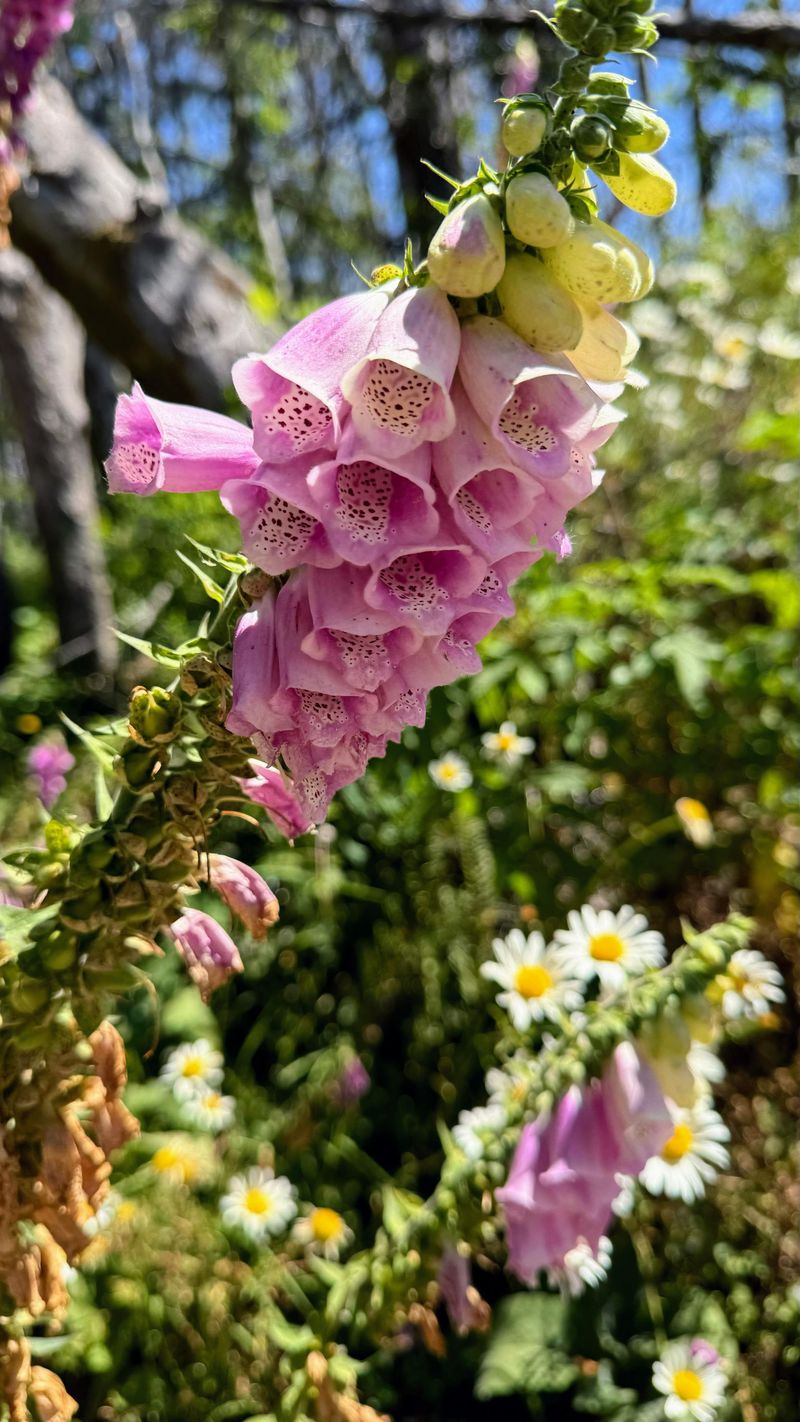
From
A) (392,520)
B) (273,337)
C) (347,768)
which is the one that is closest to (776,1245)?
(347,768)

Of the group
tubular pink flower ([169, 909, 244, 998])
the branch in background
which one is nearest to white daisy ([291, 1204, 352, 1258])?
tubular pink flower ([169, 909, 244, 998])

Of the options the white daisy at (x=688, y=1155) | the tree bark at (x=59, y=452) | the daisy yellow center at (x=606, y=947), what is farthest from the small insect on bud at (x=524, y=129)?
the tree bark at (x=59, y=452)

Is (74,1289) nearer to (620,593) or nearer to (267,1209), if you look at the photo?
(267,1209)

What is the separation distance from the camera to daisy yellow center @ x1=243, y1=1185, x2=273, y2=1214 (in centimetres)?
188

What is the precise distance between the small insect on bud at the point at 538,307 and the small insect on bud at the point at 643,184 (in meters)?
0.09

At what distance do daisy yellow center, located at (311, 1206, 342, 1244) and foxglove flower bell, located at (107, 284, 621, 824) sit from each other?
1546 millimetres

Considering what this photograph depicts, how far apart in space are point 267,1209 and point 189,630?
1.46 metres

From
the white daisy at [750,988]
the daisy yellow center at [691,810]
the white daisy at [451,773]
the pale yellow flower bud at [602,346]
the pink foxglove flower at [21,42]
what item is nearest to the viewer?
the pale yellow flower bud at [602,346]

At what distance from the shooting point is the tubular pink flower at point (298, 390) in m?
0.60

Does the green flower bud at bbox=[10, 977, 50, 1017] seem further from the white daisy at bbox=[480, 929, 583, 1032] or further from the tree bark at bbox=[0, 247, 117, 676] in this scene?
the tree bark at bbox=[0, 247, 117, 676]

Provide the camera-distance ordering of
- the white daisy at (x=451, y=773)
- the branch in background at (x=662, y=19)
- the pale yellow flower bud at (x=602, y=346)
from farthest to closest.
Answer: the branch in background at (x=662, y=19)
the white daisy at (x=451, y=773)
the pale yellow flower bud at (x=602, y=346)

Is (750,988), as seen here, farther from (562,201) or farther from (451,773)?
(562,201)

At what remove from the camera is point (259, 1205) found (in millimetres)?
1892

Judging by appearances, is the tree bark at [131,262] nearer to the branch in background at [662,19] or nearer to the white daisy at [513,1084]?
the branch in background at [662,19]
